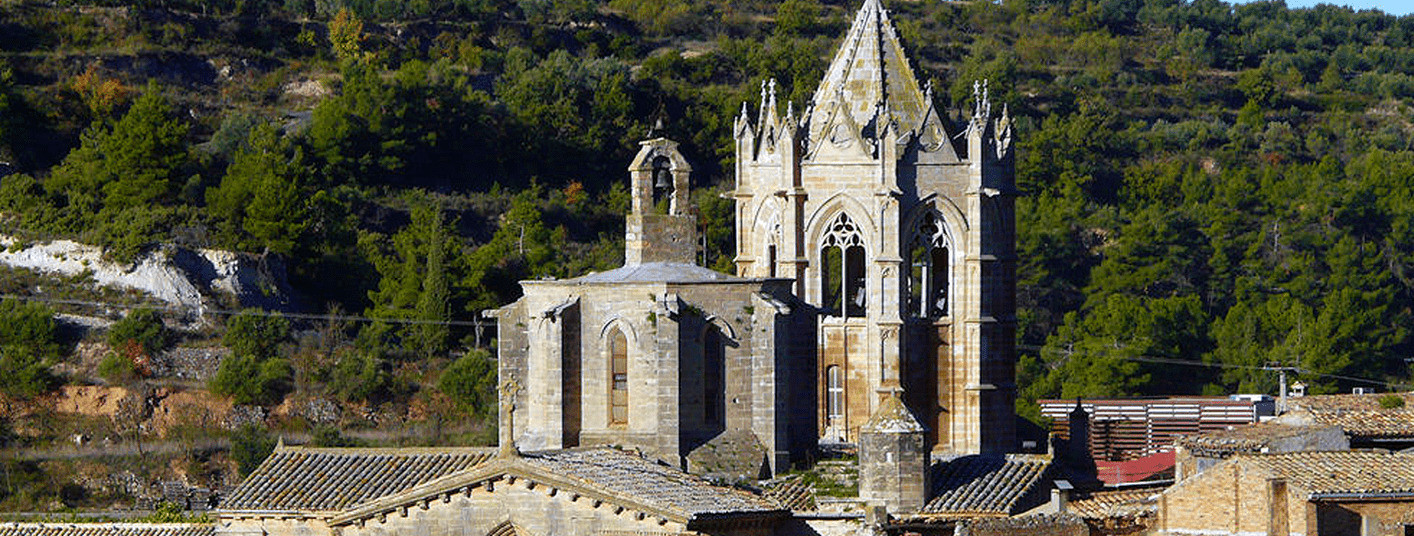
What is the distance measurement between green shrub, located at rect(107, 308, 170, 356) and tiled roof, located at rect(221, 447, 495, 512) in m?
27.4

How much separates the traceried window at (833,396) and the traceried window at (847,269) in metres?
0.79

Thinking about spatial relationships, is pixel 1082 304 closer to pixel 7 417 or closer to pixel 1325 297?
pixel 1325 297

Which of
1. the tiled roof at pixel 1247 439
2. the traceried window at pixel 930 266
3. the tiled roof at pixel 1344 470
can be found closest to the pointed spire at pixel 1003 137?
the traceried window at pixel 930 266

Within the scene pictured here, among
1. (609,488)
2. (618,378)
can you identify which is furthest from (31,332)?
(609,488)

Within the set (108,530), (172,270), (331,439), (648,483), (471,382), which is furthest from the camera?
(172,270)

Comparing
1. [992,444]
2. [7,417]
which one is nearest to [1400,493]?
[992,444]

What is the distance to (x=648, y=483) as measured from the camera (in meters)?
34.2

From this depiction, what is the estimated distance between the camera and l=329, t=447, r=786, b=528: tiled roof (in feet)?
106

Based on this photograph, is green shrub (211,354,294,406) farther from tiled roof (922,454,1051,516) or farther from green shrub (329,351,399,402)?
tiled roof (922,454,1051,516)

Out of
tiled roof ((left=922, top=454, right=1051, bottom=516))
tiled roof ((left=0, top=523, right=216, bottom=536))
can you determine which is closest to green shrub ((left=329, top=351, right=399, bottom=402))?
tiled roof ((left=0, top=523, right=216, bottom=536))

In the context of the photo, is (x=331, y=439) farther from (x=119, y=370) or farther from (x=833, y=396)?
(x=833, y=396)

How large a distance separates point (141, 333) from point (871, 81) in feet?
77.3

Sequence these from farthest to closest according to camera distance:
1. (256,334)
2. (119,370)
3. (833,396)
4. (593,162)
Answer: (593,162)
(256,334)
(119,370)
(833,396)

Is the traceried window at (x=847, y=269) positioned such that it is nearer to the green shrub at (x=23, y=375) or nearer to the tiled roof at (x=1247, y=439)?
the tiled roof at (x=1247, y=439)
